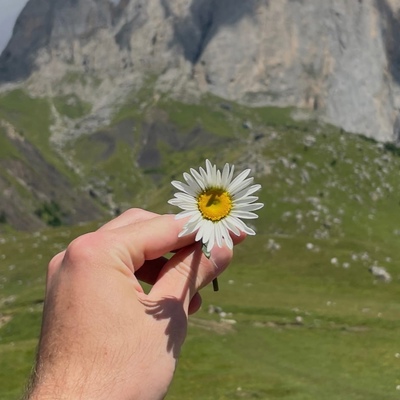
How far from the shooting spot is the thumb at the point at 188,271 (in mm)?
6254

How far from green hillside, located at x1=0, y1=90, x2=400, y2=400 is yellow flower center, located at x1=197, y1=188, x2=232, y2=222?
45.5 feet

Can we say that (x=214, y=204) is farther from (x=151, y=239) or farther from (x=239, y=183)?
(x=151, y=239)

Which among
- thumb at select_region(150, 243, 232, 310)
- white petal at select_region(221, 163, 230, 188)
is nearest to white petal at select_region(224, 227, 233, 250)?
thumb at select_region(150, 243, 232, 310)

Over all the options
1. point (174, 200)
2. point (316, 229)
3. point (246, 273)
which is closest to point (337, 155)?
point (316, 229)

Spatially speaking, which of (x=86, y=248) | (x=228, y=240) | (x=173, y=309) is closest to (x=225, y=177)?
(x=228, y=240)

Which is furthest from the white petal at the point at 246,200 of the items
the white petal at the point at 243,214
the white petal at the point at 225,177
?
the white petal at the point at 225,177

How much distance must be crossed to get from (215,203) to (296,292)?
7100cm

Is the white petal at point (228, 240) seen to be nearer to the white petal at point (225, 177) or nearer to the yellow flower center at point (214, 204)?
the yellow flower center at point (214, 204)

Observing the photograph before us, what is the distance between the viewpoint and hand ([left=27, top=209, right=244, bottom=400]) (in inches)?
232

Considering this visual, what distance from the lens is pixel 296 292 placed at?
75.3 meters

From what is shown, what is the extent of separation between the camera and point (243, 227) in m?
5.74

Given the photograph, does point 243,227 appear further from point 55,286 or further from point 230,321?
point 230,321

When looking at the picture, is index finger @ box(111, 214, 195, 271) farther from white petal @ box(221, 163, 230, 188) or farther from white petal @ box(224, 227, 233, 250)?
white petal @ box(221, 163, 230, 188)

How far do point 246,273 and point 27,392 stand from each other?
79.4m
